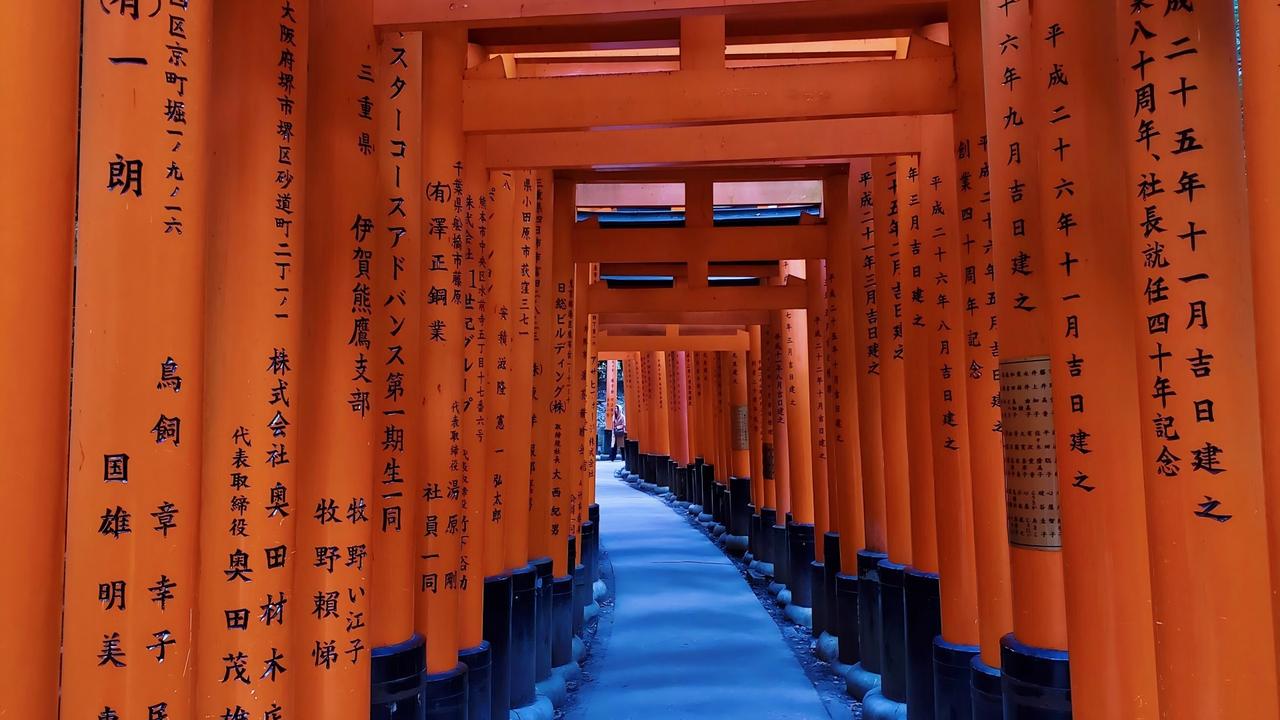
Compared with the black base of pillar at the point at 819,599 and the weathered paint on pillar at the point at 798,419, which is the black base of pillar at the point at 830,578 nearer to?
the black base of pillar at the point at 819,599

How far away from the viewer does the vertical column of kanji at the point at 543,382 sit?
21.1 feet

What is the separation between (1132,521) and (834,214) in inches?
185

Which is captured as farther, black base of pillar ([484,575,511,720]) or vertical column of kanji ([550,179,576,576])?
vertical column of kanji ([550,179,576,576])

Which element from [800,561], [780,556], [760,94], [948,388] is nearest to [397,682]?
[948,388]

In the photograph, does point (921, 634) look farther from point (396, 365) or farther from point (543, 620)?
point (396, 365)

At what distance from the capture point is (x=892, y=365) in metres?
5.41

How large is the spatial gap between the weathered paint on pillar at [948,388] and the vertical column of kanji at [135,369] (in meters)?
3.02

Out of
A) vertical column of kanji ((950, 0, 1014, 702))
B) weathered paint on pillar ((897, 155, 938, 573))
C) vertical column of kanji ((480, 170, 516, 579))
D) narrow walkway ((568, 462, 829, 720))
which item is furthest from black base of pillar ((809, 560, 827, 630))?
vertical column of kanji ((950, 0, 1014, 702))

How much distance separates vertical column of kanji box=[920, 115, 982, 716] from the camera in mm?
4020

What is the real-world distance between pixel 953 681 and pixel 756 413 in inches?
319

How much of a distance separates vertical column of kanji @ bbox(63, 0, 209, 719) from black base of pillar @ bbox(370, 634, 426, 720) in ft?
4.70

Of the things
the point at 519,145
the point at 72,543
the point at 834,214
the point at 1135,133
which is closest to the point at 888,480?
the point at 834,214

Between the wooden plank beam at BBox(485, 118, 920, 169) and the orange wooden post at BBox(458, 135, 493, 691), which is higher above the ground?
the wooden plank beam at BBox(485, 118, 920, 169)

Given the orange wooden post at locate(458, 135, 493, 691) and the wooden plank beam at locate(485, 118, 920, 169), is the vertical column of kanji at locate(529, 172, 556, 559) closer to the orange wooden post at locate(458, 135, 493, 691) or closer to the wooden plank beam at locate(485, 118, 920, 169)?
the wooden plank beam at locate(485, 118, 920, 169)
